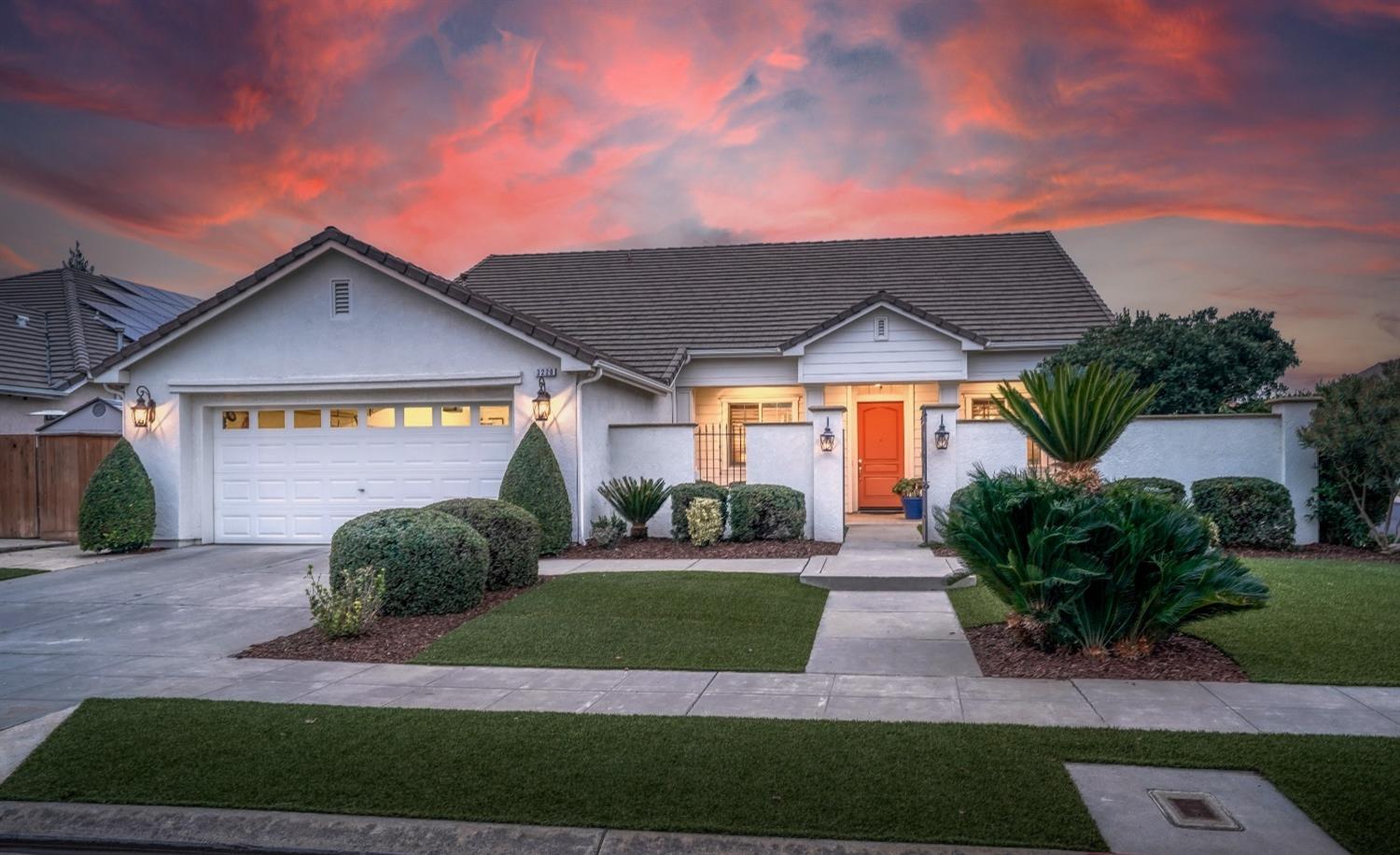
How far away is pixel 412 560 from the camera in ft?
29.2

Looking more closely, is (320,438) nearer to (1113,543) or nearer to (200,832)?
(200,832)

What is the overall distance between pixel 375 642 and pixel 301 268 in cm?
878

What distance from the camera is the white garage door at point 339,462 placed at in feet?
47.4

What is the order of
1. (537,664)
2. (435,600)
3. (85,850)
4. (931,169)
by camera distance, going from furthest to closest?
(931,169), (435,600), (537,664), (85,850)

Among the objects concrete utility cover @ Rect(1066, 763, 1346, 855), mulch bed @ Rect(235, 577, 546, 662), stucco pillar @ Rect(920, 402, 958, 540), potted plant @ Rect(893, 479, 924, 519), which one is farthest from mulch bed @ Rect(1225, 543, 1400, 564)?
mulch bed @ Rect(235, 577, 546, 662)

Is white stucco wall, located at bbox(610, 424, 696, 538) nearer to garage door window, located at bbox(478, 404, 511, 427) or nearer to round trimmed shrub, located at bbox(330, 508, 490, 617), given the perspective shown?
garage door window, located at bbox(478, 404, 511, 427)

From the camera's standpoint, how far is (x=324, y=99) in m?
15.2

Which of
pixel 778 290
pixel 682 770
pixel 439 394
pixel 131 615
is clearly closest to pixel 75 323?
pixel 439 394

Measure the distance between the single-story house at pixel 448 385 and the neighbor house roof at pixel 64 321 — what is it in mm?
6653

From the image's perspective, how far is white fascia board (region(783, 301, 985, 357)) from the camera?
17.2m

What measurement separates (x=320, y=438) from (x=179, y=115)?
643cm

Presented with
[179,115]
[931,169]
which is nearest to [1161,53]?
[931,169]

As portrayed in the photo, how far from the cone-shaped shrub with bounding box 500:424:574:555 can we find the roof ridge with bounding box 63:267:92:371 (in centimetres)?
1341

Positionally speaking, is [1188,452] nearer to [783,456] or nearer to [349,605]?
[783,456]
